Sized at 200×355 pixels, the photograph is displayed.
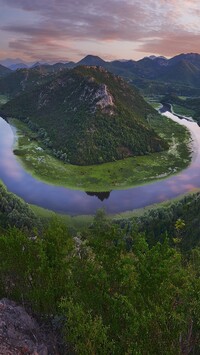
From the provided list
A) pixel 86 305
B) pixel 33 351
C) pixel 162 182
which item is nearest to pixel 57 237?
pixel 86 305

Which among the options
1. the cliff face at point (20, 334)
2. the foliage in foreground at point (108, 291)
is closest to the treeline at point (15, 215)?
the foliage in foreground at point (108, 291)

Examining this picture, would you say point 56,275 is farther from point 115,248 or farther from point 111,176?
point 111,176

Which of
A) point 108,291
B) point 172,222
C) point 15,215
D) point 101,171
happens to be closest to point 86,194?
point 101,171

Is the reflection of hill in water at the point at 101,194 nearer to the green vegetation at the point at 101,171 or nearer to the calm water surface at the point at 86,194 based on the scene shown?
the calm water surface at the point at 86,194

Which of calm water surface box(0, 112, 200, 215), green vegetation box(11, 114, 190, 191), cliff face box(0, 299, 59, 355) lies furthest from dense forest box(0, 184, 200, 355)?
green vegetation box(11, 114, 190, 191)

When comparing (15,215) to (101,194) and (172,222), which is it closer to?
(101,194)

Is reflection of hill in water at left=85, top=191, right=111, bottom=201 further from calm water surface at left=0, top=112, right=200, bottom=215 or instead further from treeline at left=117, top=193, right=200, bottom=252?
treeline at left=117, top=193, right=200, bottom=252
